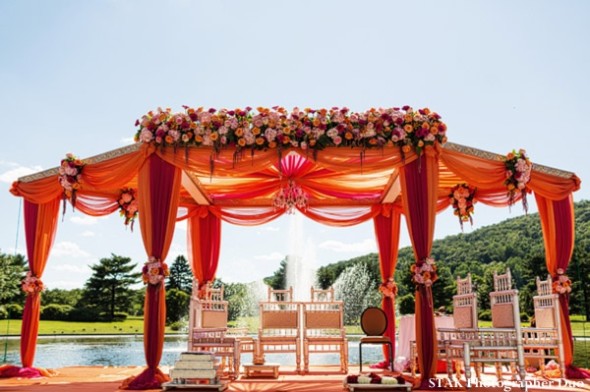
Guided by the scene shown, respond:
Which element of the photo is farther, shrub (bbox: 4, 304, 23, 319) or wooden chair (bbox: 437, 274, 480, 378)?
shrub (bbox: 4, 304, 23, 319)

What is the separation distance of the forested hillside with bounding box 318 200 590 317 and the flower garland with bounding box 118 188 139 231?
51.2ft

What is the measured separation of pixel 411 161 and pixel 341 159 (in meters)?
0.81

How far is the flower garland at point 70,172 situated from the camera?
667 centimetres

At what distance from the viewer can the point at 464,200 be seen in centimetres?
800

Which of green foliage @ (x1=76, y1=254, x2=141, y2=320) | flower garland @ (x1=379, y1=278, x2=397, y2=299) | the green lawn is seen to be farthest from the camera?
green foliage @ (x1=76, y1=254, x2=141, y2=320)

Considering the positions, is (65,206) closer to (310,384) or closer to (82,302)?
(310,384)

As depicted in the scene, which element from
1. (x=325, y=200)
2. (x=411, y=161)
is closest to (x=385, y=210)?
(x=325, y=200)

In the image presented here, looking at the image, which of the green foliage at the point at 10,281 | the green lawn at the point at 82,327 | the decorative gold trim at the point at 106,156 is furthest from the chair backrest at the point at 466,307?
the green foliage at the point at 10,281

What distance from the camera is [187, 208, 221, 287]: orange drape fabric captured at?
924 centimetres

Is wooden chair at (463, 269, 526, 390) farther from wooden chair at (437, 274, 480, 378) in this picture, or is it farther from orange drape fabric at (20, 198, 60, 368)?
orange drape fabric at (20, 198, 60, 368)

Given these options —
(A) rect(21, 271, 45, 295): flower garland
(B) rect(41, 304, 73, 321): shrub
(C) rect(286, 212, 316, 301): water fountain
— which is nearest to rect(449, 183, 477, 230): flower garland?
(A) rect(21, 271, 45, 295): flower garland

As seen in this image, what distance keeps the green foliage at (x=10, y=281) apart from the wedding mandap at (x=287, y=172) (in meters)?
19.3

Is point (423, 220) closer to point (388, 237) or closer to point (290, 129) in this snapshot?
point (290, 129)

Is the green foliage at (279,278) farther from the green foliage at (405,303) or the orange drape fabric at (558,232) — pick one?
the orange drape fabric at (558,232)
